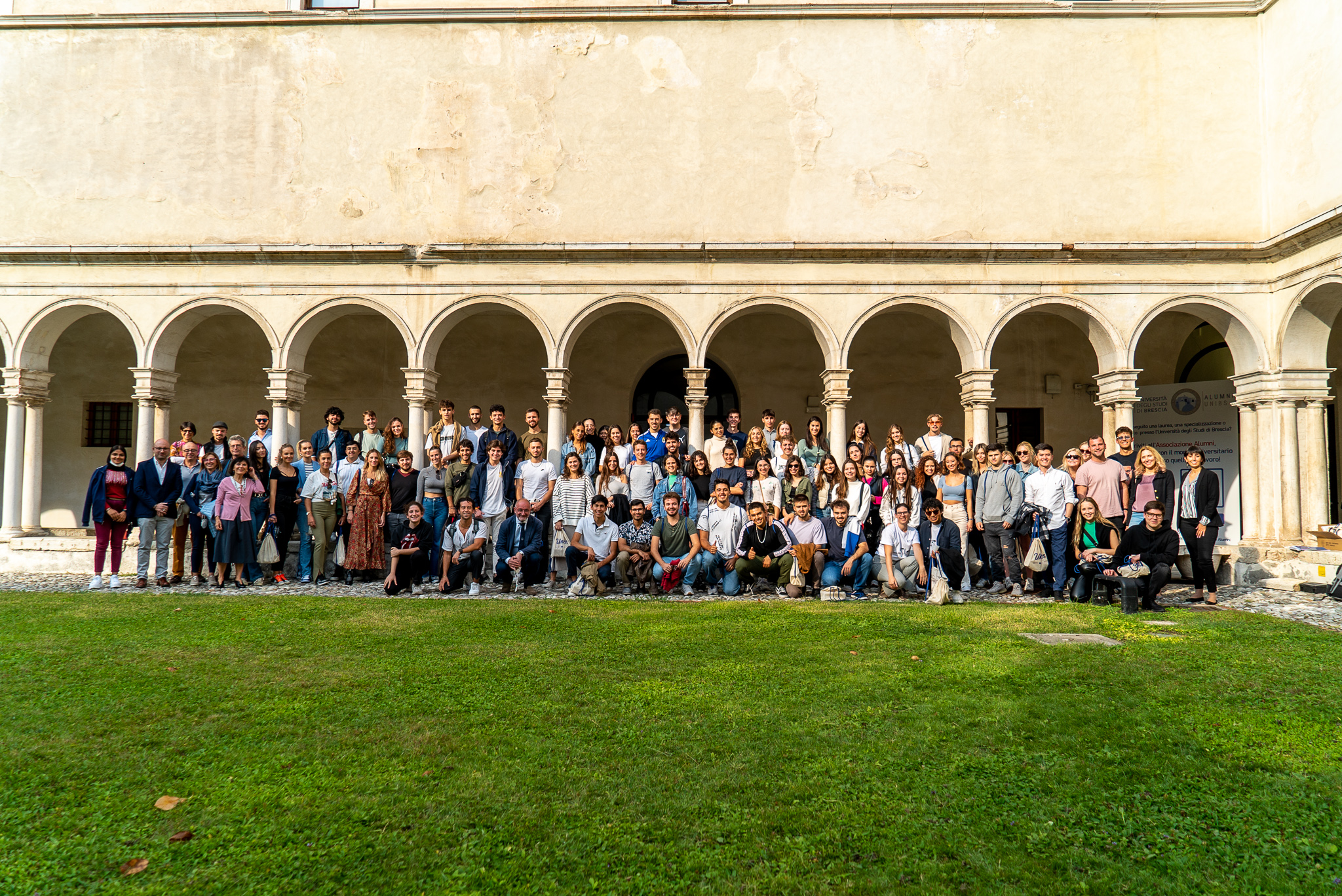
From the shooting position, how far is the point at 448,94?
506 inches

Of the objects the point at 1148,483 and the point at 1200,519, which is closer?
the point at 1200,519

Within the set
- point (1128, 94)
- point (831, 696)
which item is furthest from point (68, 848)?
point (1128, 94)

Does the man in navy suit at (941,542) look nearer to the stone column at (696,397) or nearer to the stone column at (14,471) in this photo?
the stone column at (696,397)

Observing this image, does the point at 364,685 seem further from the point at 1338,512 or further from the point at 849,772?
the point at 1338,512

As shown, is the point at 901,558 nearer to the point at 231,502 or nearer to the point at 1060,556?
the point at 1060,556

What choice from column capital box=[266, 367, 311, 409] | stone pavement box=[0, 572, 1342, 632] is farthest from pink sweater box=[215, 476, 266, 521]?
column capital box=[266, 367, 311, 409]

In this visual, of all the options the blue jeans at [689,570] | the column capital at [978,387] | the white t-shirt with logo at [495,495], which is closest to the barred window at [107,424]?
the white t-shirt with logo at [495,495]

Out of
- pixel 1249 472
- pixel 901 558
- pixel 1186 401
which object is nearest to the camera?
pixel 901 558

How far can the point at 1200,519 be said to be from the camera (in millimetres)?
8633

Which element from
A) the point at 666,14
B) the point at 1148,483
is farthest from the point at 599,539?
the point at 666,14

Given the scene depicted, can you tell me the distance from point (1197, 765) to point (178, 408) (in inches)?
700

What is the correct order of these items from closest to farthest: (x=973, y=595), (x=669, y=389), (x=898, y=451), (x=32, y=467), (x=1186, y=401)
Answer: (x=973, y=595) < (x=898, y=451) < (x=32, y=467) < (x=1186, y=401) < (x=669, y=389)

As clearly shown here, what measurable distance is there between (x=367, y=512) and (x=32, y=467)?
713 centimetres

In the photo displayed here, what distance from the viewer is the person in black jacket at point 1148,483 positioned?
8.77 metres
